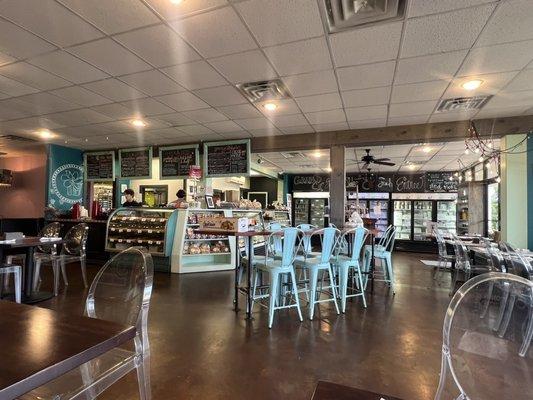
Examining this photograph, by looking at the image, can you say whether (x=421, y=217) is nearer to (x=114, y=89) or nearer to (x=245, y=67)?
(x=245, y=67)

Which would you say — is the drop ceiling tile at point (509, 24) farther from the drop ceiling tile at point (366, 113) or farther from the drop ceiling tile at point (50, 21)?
the drop ceiling tile at point (50, 21)

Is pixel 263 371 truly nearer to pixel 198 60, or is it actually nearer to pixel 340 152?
pixel 198 60

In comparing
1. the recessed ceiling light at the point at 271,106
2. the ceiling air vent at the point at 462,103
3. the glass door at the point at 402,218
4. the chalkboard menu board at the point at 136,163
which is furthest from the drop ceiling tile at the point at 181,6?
the glass door at the point at 402,218

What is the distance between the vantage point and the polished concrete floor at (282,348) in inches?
85.7

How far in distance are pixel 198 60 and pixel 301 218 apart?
9488 mm

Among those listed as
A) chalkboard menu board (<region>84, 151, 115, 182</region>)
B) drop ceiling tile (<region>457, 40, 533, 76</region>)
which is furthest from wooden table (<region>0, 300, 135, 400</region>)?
chalkboard menu board (<region>84, 151, 115, 182</region>)

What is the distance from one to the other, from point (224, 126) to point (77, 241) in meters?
3.01

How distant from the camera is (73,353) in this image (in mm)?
939

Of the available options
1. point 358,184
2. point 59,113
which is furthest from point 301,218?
point 59,113

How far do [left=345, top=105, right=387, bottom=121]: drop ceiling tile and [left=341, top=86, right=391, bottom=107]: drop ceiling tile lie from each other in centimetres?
16

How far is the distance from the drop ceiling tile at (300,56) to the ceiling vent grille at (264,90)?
0.33 meters

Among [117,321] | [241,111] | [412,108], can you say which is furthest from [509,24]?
[117,321]

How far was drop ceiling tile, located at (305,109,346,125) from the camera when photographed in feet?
15.4

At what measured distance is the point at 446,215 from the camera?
1012cm
